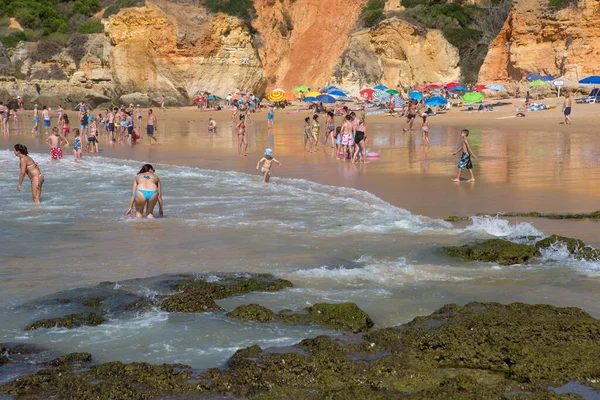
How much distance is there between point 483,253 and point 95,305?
4148 millimetres

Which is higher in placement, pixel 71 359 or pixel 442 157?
pixel 442 157

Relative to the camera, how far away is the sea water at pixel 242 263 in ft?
18.8

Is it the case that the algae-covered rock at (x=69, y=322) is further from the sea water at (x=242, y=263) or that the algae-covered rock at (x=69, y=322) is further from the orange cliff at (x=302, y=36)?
the orange cliff at (x=302, y=36)

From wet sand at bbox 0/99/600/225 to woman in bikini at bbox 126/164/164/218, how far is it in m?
3.75

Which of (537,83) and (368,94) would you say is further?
(368,94)

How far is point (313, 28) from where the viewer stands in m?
50.4

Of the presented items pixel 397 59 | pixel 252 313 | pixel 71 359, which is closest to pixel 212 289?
pixel 252 313

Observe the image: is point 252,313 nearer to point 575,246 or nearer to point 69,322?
point 69,322

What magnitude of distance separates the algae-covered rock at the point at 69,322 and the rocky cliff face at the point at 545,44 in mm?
30127

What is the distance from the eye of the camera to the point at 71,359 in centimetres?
506

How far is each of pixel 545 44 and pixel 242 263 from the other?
3027 centimetres

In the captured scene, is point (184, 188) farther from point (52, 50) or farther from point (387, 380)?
point (52, 50)

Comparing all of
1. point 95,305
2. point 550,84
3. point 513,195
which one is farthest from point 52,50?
point 95,305

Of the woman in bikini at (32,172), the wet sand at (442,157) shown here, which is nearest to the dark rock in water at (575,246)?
the wet sand at (442,157)
